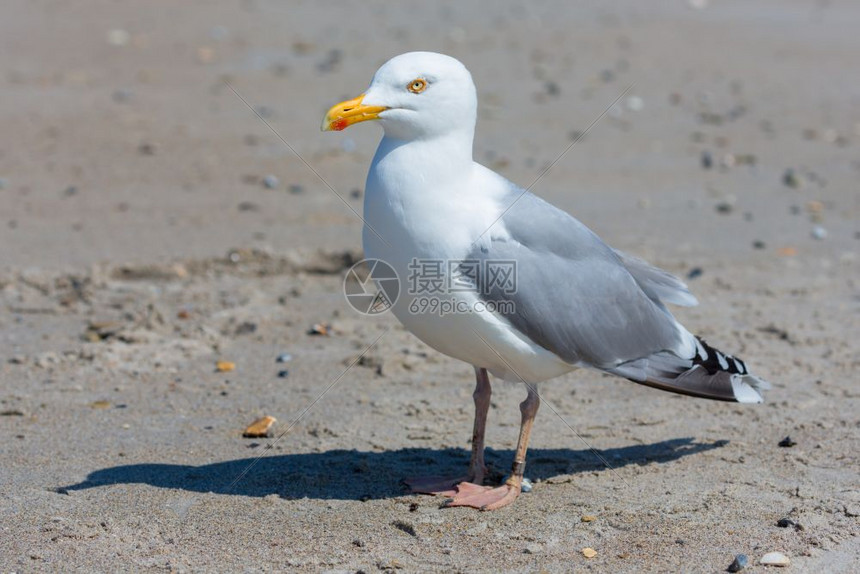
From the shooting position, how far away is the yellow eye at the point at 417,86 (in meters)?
4.15

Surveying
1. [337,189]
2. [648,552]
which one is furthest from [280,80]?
[648,552]

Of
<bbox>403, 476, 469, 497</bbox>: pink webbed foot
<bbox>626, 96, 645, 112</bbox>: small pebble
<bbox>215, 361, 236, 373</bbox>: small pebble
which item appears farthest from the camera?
<bbox>626, 96, 645, 112</bbox>: small pebble

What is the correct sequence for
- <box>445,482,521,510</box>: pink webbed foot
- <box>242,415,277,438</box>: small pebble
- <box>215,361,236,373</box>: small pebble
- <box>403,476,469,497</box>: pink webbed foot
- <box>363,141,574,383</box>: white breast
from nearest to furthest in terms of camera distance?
1. <box>363,141,574,383</box>: white breast
2. <box>445,482,521,510</box>: pink webbed foot
3. <box>403,476,469,497</box>: pink webbed foot
4. <box>242,415,277,438</box>: small pebble
5. <box>215,361,236,373</box>: small pebble

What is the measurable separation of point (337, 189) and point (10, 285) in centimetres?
280

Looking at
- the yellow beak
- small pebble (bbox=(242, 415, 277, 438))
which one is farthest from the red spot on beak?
small pebble (bbox=(242, 415, 277, 438))

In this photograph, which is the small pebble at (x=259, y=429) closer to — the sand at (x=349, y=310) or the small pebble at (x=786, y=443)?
the sand at (x=349, y=310)

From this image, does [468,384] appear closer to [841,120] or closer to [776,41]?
[841,120]

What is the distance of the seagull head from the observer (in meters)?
4.14

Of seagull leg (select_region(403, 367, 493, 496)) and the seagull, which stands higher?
the seagull

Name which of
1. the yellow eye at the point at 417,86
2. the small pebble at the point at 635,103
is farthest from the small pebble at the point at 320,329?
the small pebble at the point at 635,103

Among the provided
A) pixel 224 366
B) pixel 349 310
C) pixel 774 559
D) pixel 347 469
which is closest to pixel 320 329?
pixel 349 310

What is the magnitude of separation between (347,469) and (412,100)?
1745 mm

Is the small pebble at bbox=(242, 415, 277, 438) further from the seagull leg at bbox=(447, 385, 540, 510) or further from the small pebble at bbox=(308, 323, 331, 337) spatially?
the small pebble at bbox=(308, 323, 331, 337)

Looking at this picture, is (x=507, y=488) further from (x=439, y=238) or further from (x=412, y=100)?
(x=412, y=100)
